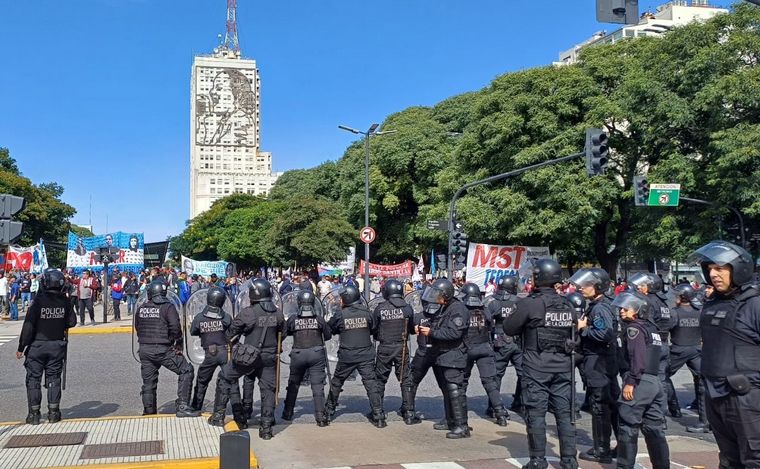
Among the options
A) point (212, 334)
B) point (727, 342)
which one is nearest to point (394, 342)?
point (212, 334)

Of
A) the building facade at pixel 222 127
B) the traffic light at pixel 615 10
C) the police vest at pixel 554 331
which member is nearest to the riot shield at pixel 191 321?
the police vest at pixel 554 331

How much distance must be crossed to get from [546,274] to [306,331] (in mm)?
3183

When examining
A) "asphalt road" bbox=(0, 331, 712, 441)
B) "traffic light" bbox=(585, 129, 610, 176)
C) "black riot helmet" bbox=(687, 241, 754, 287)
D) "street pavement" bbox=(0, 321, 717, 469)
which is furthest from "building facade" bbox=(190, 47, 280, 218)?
"black riot helmet" bbox=(687, 241, 754, 287)

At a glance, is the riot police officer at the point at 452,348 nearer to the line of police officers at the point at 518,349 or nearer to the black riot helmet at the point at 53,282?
the line of police officers at the point at 518,349

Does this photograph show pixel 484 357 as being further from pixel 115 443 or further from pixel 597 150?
pixel 597 150

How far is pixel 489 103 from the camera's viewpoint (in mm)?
31781

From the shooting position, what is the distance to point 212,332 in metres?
8.74

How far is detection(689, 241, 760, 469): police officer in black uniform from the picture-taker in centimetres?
449

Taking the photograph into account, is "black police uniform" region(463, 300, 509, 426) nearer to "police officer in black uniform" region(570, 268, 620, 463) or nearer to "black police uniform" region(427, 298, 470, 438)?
"black police uniform" region(427, 298, 470, 438)

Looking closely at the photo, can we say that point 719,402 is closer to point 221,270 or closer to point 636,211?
point 636,211

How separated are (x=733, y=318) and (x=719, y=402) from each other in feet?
1.83

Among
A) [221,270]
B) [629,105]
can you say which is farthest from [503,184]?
[221,270]

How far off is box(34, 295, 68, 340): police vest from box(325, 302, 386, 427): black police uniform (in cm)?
316

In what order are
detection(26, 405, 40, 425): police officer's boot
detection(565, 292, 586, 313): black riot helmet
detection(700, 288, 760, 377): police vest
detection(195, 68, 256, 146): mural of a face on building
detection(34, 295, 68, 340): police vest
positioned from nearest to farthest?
detection(700, 288, 760, 377): police vest → detection(26, 405, 40, 425): police officer's boot → detection(34, 295, 68, 340): police vest → detection(565, 292, 586, 313): black riot helmet → detection(195, 68, 256, 146): mural of a face on building
